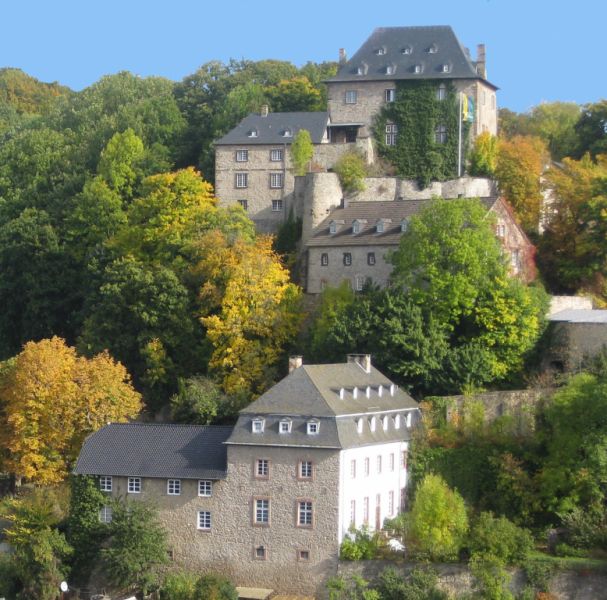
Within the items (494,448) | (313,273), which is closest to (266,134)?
(313,273)

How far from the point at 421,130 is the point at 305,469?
30.9 m

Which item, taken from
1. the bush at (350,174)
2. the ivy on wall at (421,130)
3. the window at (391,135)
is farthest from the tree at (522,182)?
the bush at (350,174)

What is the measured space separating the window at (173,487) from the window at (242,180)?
2650 centimetres

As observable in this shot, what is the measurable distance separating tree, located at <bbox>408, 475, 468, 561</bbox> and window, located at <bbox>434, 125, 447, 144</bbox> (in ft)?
97.8

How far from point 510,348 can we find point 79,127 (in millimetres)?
45333

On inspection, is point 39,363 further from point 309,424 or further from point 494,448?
point 494,448

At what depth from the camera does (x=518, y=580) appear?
54.1 metres

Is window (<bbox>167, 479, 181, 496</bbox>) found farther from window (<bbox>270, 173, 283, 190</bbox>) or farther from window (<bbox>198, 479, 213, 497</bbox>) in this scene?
window (<bbox>270, 173, 283, 190</bbox>)

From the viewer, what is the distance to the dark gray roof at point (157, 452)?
57969mm

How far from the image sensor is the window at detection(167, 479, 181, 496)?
57969 mm

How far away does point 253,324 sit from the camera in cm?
6931

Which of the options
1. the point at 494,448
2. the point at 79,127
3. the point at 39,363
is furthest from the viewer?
the point at 79,127

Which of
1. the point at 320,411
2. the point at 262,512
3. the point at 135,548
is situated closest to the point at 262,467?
the point at 262,512

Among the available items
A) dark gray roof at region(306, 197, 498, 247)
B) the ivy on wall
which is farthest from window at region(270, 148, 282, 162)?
dark gray roof at region(306, 197, 498, 247)
